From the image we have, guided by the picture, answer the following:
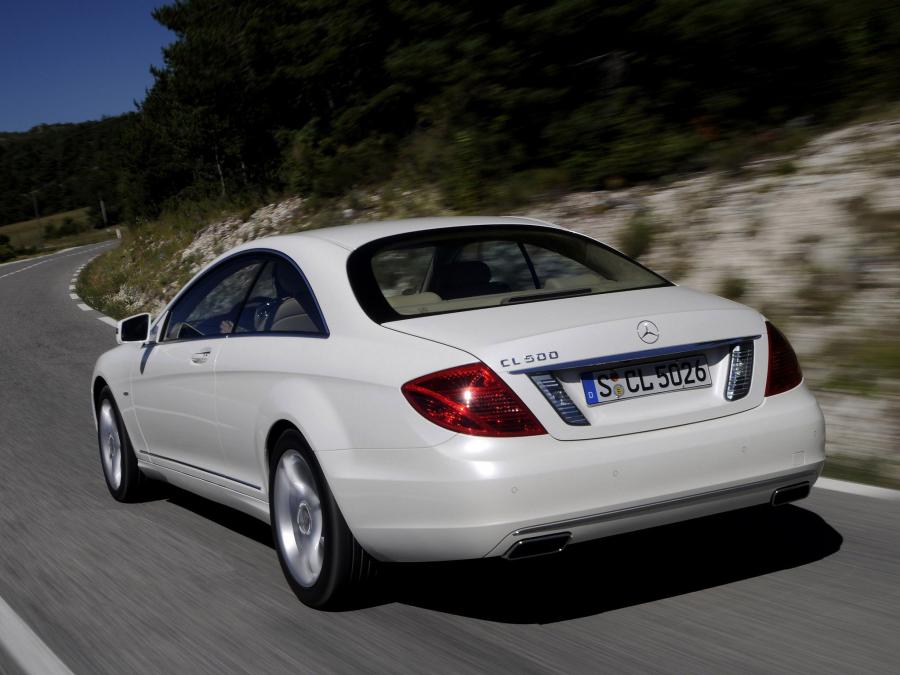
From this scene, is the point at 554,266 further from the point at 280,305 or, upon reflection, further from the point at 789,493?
the point at 789,493

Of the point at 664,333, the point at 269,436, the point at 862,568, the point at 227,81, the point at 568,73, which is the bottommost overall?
the point at 862,568

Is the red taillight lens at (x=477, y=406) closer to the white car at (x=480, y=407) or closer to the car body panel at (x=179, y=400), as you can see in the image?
the white car at (x=480, y=407)

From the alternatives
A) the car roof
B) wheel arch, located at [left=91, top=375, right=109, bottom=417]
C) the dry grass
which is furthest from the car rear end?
the dry grass

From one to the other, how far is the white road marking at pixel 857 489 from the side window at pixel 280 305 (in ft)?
9.13

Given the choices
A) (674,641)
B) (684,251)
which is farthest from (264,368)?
(684,251)

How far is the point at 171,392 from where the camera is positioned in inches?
219

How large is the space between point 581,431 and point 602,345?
301mm

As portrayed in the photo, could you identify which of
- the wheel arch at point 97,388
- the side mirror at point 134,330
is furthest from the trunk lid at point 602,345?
the wheel arch at point 97,388

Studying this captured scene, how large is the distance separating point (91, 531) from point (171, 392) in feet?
2.90

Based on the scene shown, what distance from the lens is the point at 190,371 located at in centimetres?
531

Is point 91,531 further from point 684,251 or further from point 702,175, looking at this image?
point 702,175

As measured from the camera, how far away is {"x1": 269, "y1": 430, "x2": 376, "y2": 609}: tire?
403cm

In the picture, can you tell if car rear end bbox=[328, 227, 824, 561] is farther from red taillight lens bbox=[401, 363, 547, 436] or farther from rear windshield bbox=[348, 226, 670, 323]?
rear windshield bbox=[348, 226, 670, 323]

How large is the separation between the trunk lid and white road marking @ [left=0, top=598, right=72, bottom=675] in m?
1.65
